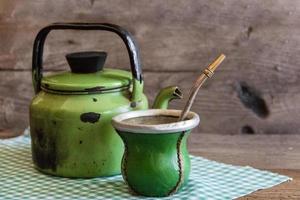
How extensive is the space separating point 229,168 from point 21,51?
506mm

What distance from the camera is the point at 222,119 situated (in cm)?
128

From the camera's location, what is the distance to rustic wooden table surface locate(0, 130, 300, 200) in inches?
34.7

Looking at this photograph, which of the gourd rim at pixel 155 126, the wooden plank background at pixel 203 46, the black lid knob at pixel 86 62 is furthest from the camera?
the wooden plank background at pixel 203 46

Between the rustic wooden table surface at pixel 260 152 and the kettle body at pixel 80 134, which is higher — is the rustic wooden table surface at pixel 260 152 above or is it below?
below

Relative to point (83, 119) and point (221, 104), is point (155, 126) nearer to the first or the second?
point (83, 119)

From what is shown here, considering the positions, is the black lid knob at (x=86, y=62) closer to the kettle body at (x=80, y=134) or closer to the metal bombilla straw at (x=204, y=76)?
the kettle body at (x=80, y=134)

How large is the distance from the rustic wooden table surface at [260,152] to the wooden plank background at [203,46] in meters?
0.07

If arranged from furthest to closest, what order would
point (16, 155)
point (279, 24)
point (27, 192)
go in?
point (279, 24) < point (16, 155) < point (27, 192)

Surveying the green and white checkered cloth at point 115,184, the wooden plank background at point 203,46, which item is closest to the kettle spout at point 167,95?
the green and white checkered cloth at point 115,184

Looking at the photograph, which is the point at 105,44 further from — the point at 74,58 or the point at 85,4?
the point at 74,58

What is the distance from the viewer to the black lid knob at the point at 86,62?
36.9 inches

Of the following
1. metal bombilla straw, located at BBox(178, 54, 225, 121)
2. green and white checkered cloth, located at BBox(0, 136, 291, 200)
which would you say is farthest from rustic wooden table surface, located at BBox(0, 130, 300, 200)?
metal bombilla straw, located at BBox(178, 54, 225, 121)

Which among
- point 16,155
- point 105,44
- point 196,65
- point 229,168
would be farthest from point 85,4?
point 229,168

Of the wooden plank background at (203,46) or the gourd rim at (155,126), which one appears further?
the wooden plank background at (203,46)
